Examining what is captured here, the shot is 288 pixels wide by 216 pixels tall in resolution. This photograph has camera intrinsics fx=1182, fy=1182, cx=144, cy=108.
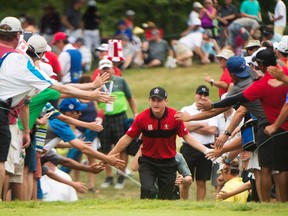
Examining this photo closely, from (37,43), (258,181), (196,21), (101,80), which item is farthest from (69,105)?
(196,21)

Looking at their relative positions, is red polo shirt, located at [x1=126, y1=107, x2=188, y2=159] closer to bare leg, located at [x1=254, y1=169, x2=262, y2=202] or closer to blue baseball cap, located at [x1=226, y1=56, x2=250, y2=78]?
blue baseball cap, located at [x1=226, y1=56, x2=250, y2=78]

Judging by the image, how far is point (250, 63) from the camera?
16.8m

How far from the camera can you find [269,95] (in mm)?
14758

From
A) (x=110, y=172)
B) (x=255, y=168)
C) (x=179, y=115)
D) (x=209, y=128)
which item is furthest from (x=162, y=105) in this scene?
(x=110, y=172)

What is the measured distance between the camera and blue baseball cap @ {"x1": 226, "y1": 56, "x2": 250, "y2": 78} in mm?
15758

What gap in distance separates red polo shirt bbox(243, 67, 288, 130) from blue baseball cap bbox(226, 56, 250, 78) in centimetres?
95

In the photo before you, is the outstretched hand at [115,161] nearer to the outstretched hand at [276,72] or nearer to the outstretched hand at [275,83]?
the outstretched hand at [275,83]

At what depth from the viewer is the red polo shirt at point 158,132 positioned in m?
15.7

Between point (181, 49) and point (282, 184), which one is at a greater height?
point (181, 49)

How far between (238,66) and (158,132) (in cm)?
139

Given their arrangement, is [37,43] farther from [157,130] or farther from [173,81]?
[173,81]

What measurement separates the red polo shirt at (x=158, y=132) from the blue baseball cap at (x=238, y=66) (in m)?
0.98

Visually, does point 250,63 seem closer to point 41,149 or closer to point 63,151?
point 41,149

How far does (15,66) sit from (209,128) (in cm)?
482
